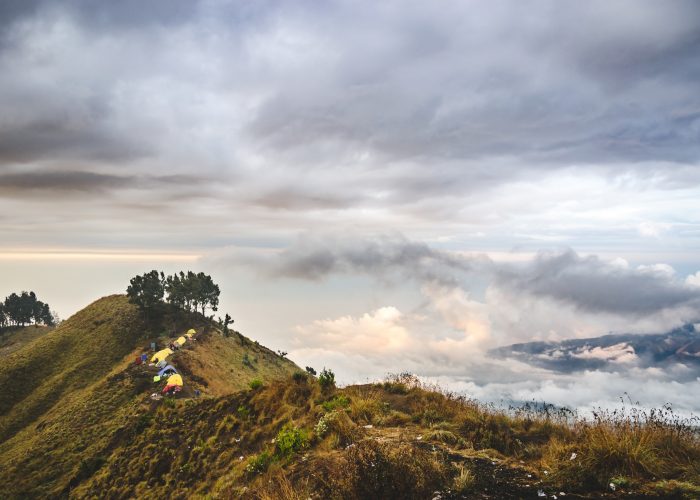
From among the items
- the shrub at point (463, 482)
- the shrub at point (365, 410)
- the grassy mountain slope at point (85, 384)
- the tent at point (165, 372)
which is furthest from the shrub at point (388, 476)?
the tent at point (165, 372)

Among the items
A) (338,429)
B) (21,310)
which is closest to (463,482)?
(338,429)

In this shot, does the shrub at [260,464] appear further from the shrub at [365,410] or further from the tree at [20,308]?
the tree at [20,308]

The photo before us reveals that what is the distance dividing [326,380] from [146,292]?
82.1m

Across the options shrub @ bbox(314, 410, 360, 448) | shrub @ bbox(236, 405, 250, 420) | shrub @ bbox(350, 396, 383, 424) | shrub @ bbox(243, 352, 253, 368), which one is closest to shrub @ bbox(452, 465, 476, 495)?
shrub @ bbox(314, 410, 360, 448)

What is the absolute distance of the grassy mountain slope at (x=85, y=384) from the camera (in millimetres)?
36438

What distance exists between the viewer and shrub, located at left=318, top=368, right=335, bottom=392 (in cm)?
1950

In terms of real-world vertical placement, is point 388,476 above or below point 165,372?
above

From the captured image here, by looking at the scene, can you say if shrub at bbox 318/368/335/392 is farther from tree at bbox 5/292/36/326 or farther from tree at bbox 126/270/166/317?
tree at bbox 5/292/36/326

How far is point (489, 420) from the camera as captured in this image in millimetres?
12266

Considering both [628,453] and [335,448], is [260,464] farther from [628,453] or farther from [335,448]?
[628,453]

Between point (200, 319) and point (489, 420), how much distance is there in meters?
89.7

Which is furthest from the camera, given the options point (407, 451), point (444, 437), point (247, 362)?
point (247, 362)

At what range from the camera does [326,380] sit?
19.9m

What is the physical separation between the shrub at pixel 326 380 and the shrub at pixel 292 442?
5527 mm
